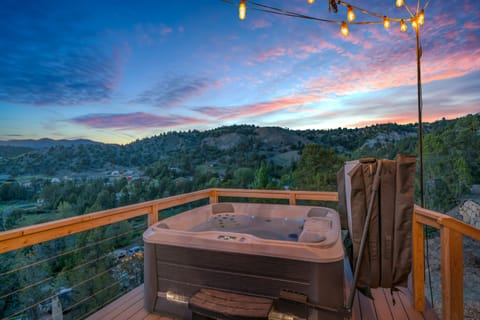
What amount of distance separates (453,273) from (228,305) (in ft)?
4.49

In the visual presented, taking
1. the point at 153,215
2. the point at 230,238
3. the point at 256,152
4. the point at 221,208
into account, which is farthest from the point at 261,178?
the point at 230,238

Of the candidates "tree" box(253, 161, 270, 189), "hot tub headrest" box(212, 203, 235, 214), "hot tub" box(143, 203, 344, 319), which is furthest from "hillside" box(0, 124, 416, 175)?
"hot tub" box(143, 203, 344, 319)

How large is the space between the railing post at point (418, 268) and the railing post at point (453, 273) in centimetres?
35

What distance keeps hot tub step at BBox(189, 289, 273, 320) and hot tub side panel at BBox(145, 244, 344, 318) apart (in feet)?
0.16

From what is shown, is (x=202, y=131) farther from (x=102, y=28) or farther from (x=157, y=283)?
(x=157, y=283)

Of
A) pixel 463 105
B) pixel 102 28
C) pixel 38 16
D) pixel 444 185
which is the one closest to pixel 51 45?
pixel 38 16

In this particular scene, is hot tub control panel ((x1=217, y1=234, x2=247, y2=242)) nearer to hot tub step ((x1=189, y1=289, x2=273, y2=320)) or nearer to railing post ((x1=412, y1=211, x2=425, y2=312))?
hot tub step ((x1=189, y1=289, x2=273, y2=320))

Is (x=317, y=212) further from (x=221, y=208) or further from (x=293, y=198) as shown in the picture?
(x=221, y=208)

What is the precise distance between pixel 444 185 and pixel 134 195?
7685 millimetres

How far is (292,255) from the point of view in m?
1.51

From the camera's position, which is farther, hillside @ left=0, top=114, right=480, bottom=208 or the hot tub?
hillside @ left=0, top=114, right=480, bottom=208

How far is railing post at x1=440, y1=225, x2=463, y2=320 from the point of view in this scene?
4.73 feet

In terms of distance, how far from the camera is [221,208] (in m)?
3.05

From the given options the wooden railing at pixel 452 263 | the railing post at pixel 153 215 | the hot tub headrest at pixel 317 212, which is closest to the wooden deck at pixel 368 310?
the wooden railing at pixel 452 263
